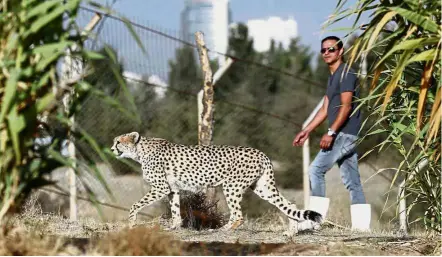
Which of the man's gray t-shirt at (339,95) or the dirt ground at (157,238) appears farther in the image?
the man's gray t-shirt at (339,95)

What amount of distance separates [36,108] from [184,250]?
1.18 meters

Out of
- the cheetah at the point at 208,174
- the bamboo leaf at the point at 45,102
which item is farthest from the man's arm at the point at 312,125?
the bamboo leaf at the point at 45,102

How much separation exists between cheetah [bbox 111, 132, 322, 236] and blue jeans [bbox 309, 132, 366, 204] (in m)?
0.31

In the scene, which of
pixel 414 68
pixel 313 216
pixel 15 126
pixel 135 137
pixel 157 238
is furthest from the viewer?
pixel 135 137

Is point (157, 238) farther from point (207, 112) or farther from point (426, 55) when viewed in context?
point (207, 112)

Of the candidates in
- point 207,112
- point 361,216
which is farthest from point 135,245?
point 207,112

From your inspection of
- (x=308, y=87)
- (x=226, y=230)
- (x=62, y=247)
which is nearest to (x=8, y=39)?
(x=62, y=247)

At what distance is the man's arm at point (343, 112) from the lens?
23.3 feet

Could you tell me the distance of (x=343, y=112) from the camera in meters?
7.09

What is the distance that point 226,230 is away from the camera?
716 centimetres

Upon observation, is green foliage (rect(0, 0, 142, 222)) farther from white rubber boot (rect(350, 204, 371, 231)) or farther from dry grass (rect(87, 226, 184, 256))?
white rubber boot (rect(350, 204, 371, 231))

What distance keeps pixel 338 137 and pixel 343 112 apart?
0.24 m

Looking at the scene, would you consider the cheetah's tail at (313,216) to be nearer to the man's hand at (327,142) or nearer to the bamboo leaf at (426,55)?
the man's hand at (327,142)

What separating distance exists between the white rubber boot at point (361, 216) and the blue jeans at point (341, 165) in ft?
0.14
